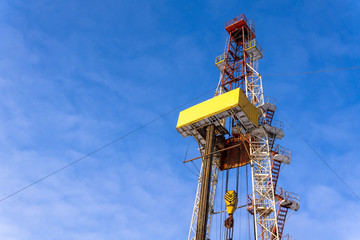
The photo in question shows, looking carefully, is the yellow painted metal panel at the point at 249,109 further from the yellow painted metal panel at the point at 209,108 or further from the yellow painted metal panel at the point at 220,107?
the yellow painted metal panel at the point at 209,108

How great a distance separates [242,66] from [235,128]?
935 cm

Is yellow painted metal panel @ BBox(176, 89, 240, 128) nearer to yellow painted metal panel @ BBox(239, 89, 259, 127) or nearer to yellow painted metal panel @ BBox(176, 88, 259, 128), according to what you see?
yellow painted metal panel @ BBox(176, 88, 259, 128)

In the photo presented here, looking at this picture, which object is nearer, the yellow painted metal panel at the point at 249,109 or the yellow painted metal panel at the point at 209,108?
the yellow painted metal panel at the point at 209,108

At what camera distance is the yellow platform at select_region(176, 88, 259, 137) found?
116ft

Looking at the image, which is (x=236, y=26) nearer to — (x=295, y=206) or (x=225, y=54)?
(x=225, y=54)

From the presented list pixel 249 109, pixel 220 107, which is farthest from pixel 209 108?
pixel 249 109

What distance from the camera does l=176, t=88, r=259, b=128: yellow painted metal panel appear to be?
35.5 meters

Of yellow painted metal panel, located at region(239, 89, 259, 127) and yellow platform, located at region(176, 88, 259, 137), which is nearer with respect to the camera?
yellow platform, located at region(176, 88, 259, 137)

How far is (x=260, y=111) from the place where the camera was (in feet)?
127

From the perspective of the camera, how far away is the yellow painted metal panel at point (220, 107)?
35.5 metres

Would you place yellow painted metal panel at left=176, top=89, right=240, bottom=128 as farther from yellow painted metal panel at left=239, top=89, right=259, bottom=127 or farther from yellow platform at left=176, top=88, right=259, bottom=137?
yellow painted metal panel at left=239, top=89, right=259, bottom=127

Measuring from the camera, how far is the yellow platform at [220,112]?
3550cm

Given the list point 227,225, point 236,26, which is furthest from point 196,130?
point 236,26

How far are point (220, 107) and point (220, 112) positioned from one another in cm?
47
